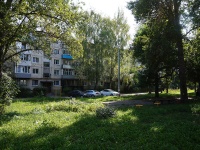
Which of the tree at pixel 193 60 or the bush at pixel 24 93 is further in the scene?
the bush at pixel 24 93

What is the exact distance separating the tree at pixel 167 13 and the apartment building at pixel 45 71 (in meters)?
28.3

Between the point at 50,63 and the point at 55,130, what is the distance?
4641 centimetres

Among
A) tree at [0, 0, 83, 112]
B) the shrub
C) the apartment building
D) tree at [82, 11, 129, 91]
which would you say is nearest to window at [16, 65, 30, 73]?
the apartment building

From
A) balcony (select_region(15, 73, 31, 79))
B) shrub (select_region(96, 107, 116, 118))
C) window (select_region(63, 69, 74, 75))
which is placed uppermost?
window (select_region(63, 69, 74, 75))

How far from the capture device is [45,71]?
51656 millimetres

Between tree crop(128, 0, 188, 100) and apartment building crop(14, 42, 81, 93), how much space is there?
1115 inches

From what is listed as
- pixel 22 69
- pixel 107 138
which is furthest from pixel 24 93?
pixel 107 138

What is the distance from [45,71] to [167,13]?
38435 millimetres

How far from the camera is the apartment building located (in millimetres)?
46812

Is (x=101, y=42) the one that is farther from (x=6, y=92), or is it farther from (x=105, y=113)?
(x=105, y=113)

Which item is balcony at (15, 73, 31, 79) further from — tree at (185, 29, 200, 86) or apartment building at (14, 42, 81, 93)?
tree at (185, 29, 200, 86)

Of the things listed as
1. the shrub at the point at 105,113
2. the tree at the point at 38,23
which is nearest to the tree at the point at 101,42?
the tree at the point at 38,23

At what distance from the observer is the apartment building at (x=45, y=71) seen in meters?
46.8

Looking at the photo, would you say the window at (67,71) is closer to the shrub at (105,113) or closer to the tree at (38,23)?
the tree at (38,23)
